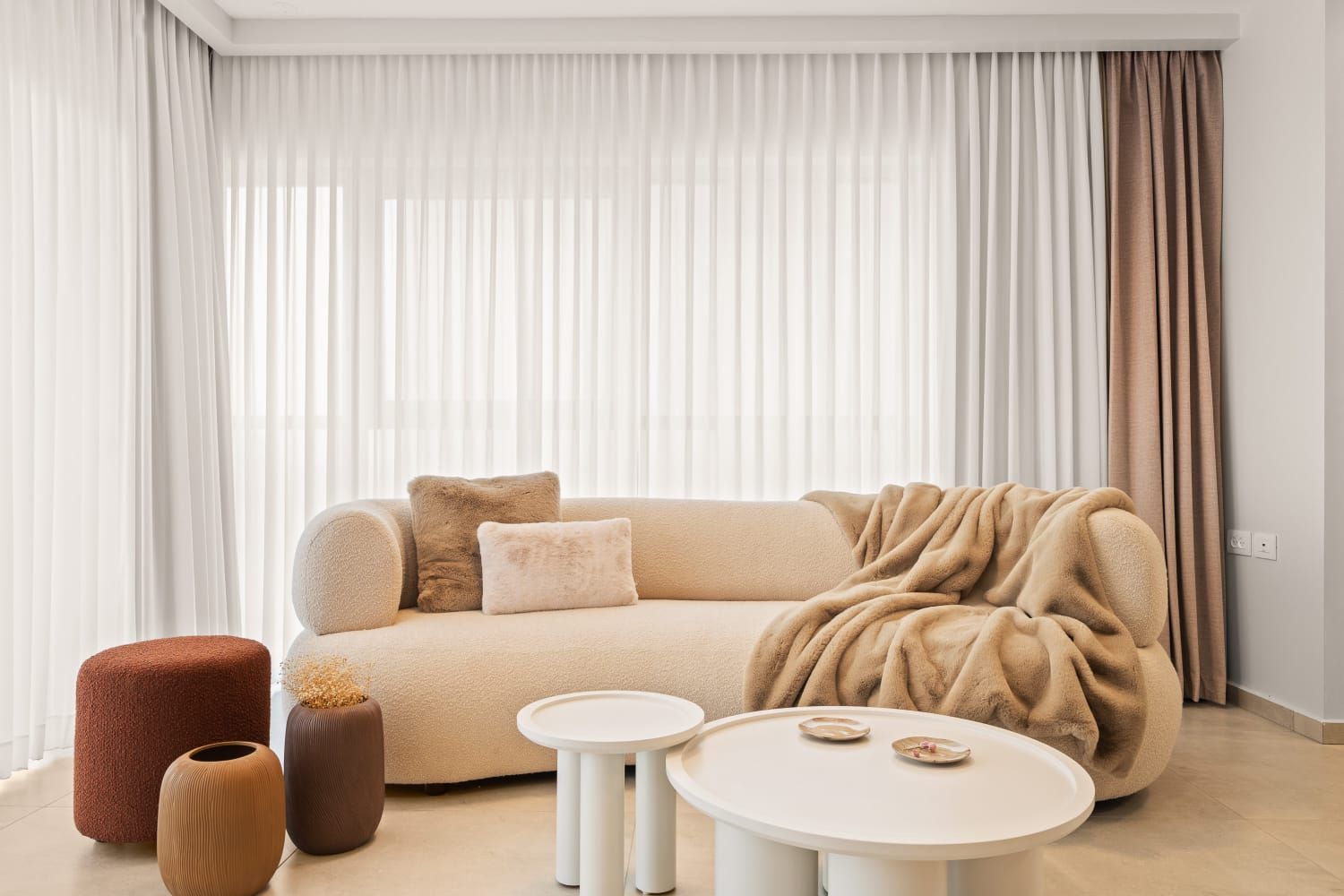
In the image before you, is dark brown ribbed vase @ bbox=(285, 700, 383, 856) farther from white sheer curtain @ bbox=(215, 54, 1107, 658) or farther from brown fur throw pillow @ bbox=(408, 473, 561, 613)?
white sheer curtain @ bbox=(215, 54, 1107, 658)

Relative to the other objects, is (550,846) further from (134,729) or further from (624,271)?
(624,271)

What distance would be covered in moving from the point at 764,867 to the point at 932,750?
1.23ft

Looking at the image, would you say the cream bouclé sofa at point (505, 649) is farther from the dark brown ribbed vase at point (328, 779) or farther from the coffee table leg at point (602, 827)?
the coffee table leg at point (602, 827)

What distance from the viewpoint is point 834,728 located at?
177 cm

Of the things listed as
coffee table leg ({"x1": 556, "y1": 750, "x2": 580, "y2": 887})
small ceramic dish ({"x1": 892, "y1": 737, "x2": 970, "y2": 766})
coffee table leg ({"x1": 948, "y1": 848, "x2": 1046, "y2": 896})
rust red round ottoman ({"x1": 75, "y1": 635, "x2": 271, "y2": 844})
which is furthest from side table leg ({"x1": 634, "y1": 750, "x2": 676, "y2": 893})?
rust red round ottoman ({"x1": 75, "y1": 635, "x2": 271, "y2": 844})

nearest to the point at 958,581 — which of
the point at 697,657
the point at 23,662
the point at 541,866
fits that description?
the point at 697,657

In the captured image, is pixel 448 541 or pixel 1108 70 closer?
pixel 448 541

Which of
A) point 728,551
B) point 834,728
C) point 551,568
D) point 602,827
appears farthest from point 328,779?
point 728,551

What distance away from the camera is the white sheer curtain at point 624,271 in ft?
12.2

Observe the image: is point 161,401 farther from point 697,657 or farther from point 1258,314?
point 1258,314

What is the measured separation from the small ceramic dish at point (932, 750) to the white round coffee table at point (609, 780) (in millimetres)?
406

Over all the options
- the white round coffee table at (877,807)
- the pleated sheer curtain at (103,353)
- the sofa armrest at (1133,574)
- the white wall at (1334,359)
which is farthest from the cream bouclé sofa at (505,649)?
the white wall at (1334,359)

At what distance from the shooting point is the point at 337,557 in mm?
2646

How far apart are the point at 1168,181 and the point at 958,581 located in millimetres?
2078
